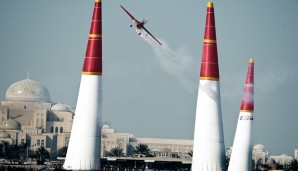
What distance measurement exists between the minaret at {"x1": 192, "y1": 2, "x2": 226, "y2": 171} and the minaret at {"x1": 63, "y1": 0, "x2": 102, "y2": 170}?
7434 mm

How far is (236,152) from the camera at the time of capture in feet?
278

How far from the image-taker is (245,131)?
8369 centimetres

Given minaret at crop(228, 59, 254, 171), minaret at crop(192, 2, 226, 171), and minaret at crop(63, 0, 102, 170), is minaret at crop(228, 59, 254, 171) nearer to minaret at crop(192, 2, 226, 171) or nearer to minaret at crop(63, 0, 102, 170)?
minaret at crop(192, 2, 226, 171)

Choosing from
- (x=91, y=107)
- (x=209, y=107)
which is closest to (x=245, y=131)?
(x=209, y=107)

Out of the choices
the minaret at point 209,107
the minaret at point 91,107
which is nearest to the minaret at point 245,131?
the minaret at point 209,107

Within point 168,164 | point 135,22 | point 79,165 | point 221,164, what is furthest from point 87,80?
point 168,164

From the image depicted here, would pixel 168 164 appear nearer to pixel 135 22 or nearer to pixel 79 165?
pixel 135 22

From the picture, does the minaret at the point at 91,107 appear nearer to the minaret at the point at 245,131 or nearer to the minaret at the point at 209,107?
the minaret at the point at 209,107

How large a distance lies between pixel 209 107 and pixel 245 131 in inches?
262

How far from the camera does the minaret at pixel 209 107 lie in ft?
256

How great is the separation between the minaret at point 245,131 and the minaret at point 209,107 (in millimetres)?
5161

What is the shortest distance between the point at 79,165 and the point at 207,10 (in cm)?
1479

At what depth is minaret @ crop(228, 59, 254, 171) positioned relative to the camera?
83.0 m

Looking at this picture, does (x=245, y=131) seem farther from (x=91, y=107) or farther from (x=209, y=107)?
(x=91, y=107)
